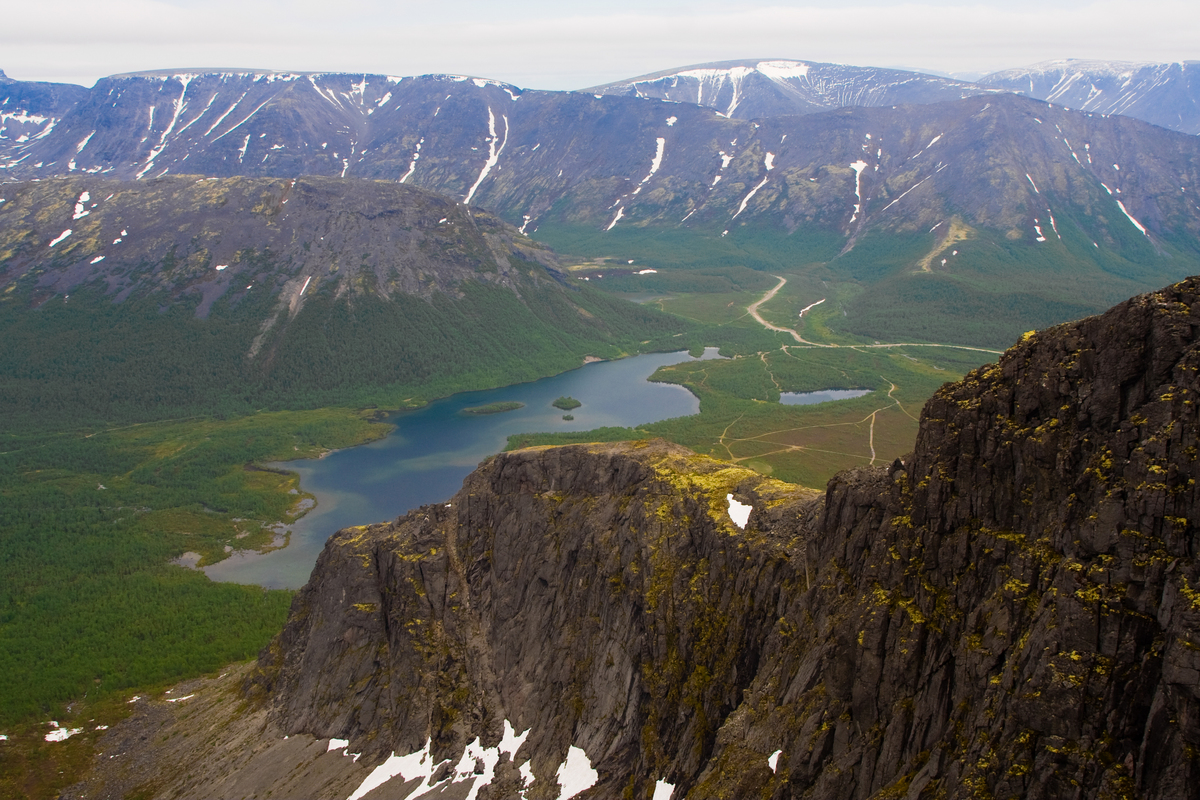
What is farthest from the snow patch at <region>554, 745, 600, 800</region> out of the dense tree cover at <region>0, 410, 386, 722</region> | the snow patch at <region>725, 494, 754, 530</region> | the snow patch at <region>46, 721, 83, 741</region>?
the snow patch at <region>46, 721, 83, 741</region>

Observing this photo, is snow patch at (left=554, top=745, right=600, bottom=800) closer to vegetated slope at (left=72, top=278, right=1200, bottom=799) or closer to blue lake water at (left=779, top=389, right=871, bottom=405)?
vegetated slope at (left=72, top=278, right=1200, bottom=799)

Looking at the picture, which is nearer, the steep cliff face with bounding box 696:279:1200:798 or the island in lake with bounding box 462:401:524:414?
the steep cliff face with bounding box 696:279:1200:798

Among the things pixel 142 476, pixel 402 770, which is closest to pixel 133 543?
pixel 142 476

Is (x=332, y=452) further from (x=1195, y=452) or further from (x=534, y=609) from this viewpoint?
(x=1195, y=452)

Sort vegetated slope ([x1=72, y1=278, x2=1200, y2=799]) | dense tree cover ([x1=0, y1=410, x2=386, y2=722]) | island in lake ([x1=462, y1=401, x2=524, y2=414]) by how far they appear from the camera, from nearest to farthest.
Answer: vegetated slope ([x1=72, y1=278, x2=1200, y2=799])
dense tree cover ([x1=0, y1=410, x2=386, y2=722])
island in lake ([x1=462, y1=401, x2=524, y2=414])

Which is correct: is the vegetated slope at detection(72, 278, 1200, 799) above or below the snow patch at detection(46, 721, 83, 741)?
above

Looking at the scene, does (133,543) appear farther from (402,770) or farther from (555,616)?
(555,616)

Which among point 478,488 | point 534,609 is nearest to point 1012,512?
point 534,609
